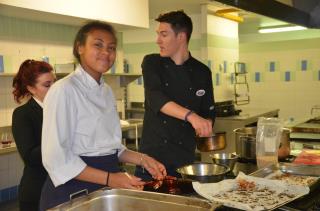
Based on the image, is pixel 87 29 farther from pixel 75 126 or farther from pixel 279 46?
pixel 279 46

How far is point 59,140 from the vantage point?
125cm

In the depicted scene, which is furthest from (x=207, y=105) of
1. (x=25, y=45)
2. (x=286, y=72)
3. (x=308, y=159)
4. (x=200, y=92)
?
(x=286, y=72)

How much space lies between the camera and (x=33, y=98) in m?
1.98

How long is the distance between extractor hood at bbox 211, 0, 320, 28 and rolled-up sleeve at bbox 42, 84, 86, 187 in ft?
2.42

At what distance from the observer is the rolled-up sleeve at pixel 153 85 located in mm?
1753

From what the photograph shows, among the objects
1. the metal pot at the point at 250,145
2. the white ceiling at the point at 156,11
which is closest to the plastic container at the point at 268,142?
the metal pot at the point at 250,145

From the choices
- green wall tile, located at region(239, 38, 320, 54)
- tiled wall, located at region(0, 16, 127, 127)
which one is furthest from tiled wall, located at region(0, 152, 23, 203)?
green wall tile, located at region(239, 38, 320, 54)

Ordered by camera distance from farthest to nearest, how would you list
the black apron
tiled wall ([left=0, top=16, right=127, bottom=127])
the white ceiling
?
tiled wall ([left=0, top=16, right=127, bottom=127])
the white ceiling
the black apron

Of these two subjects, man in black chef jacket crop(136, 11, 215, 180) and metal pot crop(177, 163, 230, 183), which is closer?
metal pot crop(177, 163, 230, 183)

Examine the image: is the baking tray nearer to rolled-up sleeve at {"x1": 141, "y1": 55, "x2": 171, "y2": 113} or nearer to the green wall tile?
rolled-up sleeve at {"x1": 141, "y1": 55, "x2": 171, "y2": 113}

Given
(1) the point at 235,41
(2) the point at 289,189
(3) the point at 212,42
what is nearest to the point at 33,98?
(2) the point at 289,189

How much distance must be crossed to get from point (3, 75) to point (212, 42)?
2744 millimetres

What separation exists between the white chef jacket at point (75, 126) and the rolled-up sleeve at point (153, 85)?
0.32 m

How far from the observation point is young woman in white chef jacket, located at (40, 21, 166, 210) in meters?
1.26
